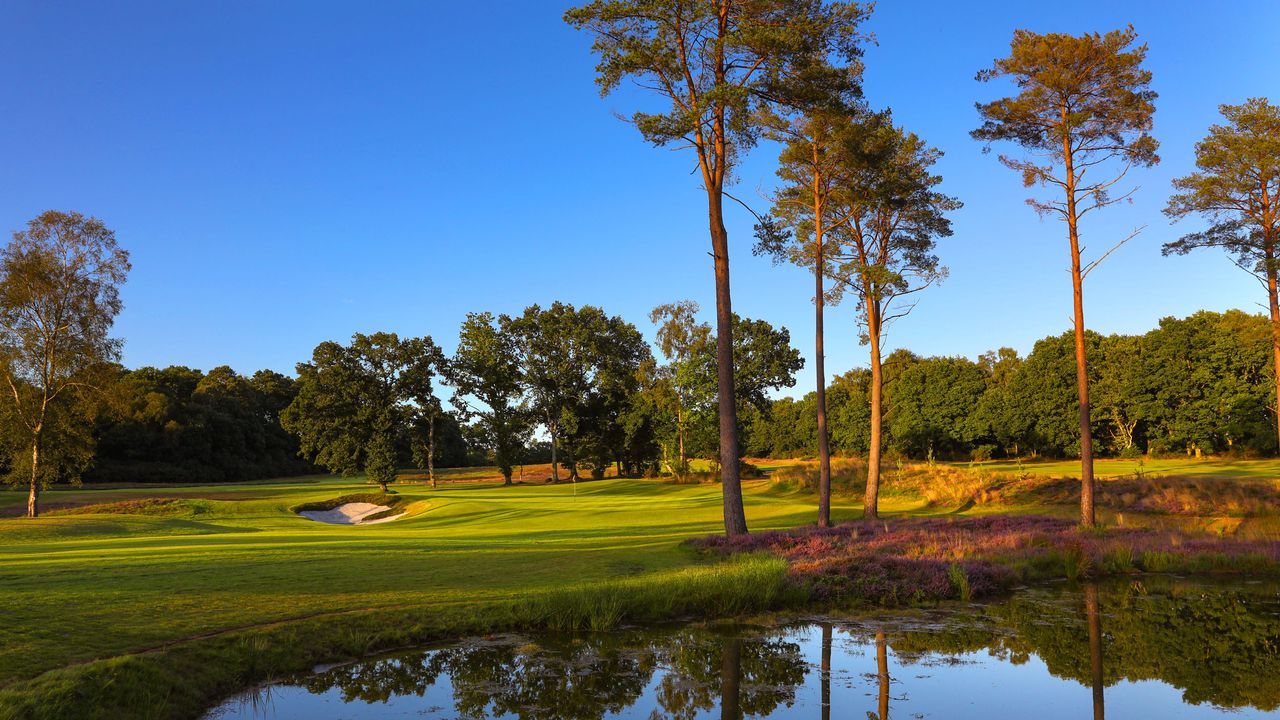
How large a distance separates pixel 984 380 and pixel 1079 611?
263ft

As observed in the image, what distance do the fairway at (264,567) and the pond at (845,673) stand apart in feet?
7.40

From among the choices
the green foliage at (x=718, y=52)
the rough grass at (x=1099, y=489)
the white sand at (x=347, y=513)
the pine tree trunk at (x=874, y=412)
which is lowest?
the white sand at (x=347, y=513)

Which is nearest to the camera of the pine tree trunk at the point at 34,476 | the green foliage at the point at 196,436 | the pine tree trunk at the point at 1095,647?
the pine tree trunk at the point at 1095,647

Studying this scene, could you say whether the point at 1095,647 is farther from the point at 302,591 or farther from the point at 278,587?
the point at 278,587

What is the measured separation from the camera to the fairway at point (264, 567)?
9375 millimetres

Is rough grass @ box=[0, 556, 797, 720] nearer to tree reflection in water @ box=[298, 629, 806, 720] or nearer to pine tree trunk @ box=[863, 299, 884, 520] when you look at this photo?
tree reflection in water @ box=[298, 629, 806, 720]

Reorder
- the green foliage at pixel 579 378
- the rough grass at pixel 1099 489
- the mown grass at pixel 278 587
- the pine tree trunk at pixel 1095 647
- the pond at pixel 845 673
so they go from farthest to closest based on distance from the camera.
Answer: the green foliage at pixel 579 378, the rough grass at pixel 1099 489, the mown grass at pixel 278 587, the pine tree trunk at pixel 1095 647, the pond at pixel 845 673

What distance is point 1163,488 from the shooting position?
27875 millimetres

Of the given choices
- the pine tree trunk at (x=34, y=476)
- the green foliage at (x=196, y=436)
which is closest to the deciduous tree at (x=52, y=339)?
the pine tree trunk at (x=34, y=476)

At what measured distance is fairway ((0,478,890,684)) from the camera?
938 centimetres

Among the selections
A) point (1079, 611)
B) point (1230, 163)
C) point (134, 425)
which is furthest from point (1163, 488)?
point (134, 425)

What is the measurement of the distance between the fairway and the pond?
2256mm

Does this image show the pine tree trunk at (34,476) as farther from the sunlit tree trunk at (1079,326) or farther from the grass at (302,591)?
the sunlit tree trunk at (1079,326)

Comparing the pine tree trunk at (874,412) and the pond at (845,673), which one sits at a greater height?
the pine tree trunk at (874,412)
